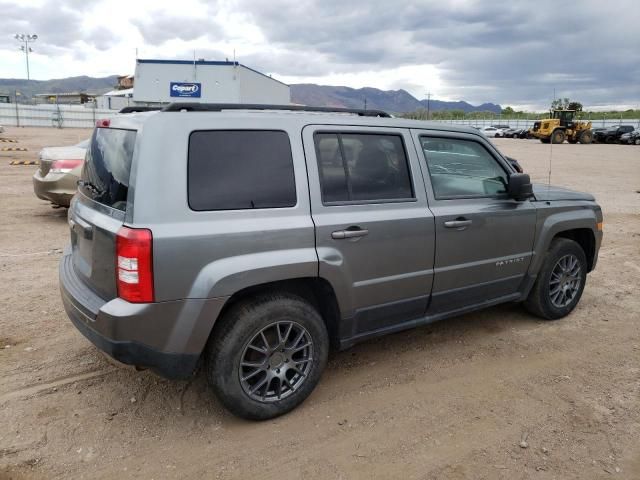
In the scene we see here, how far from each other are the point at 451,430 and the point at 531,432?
1.56 ft

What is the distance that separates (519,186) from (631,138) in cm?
4269

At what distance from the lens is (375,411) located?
334 centimetres

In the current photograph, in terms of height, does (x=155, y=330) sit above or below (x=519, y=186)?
below

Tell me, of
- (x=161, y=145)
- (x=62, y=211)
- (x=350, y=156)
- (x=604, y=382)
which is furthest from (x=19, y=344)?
(x=62, y=211)

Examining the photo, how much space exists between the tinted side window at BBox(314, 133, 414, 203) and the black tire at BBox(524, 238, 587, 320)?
1787 millimetres

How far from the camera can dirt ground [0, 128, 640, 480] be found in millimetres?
2828

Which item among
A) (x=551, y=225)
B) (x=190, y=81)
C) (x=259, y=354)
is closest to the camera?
(x=259, y=354)

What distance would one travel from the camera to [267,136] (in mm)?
3137

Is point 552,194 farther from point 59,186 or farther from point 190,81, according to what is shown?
point 190,81

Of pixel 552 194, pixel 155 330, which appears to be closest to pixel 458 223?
pixel 552 194

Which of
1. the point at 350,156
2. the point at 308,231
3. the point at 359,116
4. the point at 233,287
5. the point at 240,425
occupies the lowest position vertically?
the point at 240,425

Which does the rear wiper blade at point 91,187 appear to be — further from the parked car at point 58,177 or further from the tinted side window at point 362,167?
the parked car at point 58,177

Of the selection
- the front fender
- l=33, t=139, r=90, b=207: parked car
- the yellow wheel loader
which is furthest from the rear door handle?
the yellow wheel loader

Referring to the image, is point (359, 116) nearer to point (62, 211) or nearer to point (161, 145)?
point (161, 145)
